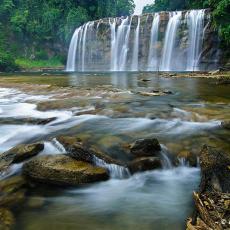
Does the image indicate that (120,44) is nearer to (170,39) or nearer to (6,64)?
(170,39)

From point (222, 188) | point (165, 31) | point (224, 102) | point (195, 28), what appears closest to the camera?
point (222, 188)

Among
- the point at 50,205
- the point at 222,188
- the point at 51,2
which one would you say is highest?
the point at 51,2

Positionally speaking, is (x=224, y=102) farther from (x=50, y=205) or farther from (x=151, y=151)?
(x=50, y=205)

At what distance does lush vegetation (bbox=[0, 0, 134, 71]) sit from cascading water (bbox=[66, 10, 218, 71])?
7409mm

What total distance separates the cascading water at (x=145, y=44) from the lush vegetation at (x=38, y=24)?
24.3ft

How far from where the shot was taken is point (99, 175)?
4844mm

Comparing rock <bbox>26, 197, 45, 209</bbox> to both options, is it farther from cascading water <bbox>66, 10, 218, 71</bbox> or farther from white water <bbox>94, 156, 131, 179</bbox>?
cascading water <bbox>66, 10, 218, 71</bbox>

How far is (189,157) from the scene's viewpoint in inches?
215

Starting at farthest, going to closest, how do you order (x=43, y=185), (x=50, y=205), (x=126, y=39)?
1. (x=126, y=39)
2. (x=43, y=185)
3. (x=50, y=205)

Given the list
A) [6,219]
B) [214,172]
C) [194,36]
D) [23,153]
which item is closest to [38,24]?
[194,36]

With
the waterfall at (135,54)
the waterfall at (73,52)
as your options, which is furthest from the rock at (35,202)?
the waterfall at (73,52)

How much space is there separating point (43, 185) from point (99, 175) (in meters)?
0.86

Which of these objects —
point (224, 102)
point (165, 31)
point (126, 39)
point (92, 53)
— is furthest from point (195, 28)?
point (224, 102)

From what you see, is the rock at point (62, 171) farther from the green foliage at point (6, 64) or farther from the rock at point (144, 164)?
the green foliage at point (6, 64)
